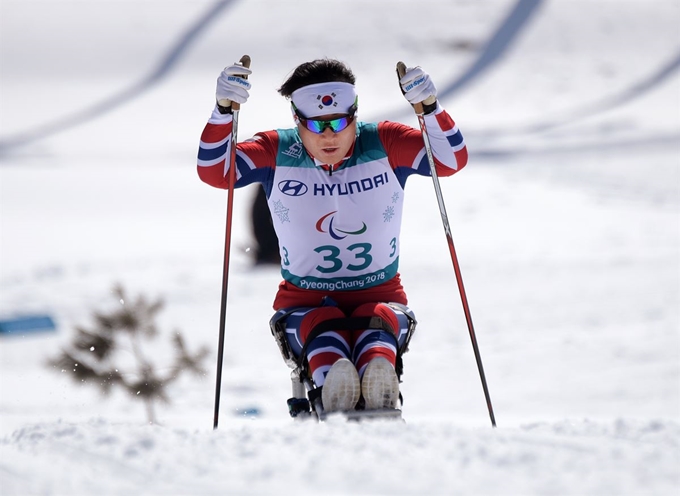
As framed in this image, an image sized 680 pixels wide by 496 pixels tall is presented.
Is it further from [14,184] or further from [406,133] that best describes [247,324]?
[14,184]

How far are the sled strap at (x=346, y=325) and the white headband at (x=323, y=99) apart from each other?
859mm

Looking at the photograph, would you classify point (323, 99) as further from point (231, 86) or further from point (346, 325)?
point (346, 325)

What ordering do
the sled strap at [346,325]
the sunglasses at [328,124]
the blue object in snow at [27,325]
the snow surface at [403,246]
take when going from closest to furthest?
the snow surface at [403,246]
the sled strap at [346,325]
the sunglasses at [328,124]
the blue object in snow at [27,325]

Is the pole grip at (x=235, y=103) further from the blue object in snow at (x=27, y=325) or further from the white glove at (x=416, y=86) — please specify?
the blue object in snow at (x=27, y=325)

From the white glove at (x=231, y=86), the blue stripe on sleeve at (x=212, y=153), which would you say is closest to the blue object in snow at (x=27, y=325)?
the blue stripe on sleeve at (x=212, y=153)

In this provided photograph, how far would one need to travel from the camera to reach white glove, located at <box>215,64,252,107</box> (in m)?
4.09

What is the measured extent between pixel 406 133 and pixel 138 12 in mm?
29402

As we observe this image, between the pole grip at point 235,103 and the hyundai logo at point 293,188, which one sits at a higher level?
the pole grip at point 235,103

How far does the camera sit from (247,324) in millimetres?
11078

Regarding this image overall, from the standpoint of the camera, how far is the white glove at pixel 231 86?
4090 mm

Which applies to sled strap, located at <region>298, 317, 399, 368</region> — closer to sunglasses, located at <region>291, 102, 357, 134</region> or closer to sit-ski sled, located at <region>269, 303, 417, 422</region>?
sit-ski sled, located at <region>269, 303, 417, 422</region>

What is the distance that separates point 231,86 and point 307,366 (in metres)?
1.20

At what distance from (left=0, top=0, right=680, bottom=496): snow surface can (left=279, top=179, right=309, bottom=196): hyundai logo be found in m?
1.18

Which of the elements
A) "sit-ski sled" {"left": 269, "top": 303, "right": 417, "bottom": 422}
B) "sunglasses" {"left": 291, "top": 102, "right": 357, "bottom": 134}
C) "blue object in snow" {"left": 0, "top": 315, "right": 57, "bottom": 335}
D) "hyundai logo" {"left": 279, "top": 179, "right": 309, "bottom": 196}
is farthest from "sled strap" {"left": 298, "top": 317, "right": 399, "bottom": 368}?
"blue object in snow" {"left": 0, "top": 315, "right": 57, "bottom": 335}
